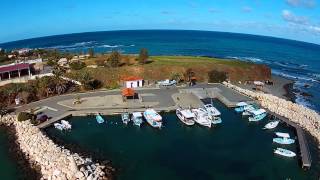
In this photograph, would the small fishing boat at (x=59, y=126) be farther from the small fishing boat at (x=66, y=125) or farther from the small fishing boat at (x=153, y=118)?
the small fishing boat at (x=153, y=118)

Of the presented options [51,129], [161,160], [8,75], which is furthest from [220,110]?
[8,75]

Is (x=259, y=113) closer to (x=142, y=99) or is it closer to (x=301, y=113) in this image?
(x=301, y=113)

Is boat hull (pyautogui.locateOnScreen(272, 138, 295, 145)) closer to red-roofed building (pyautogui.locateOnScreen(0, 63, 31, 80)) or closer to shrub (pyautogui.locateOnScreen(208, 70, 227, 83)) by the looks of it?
shrub (pyautogui.locateOnScreen(208, 70, 227, 83))

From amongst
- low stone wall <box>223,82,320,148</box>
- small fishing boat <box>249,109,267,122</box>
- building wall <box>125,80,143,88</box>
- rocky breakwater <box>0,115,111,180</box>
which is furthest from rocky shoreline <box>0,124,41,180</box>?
low stone wall <box>223,82,320,148</box>

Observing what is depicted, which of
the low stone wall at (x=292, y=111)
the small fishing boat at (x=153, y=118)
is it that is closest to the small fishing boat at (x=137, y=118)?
the small fishing boat at (x=153, y=118)

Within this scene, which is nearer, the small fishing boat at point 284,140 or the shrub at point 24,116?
the small fishing boat at point 284,140

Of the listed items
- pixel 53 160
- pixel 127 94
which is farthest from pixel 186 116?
pixel 53 160
